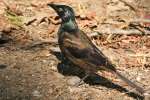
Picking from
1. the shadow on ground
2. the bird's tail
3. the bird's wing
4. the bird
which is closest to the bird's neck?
the bird

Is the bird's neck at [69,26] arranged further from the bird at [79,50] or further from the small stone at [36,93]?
the small stone at [36,93]

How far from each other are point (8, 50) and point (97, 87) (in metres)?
1.46

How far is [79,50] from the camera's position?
6746 millimetres

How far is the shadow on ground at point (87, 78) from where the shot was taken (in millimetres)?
6628

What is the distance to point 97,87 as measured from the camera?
264 inches

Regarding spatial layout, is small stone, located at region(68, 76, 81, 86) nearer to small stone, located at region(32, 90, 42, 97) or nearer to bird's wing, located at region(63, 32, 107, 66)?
bird's wing, located at region(63, 32, 107, 66)

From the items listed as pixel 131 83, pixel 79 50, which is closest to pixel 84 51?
pixel 79 50

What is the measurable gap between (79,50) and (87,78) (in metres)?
0.43

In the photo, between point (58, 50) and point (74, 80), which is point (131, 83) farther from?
point (58, 50)

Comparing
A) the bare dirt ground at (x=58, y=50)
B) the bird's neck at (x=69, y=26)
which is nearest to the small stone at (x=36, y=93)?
the bare dirt ground at (x=58, y=50)

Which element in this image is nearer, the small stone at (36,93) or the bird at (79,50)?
the small stone at (36,93)

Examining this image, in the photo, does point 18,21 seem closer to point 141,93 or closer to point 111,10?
point 111,10

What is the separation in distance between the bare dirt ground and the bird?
241 mm

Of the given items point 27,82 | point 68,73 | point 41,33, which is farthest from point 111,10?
point 27,82
